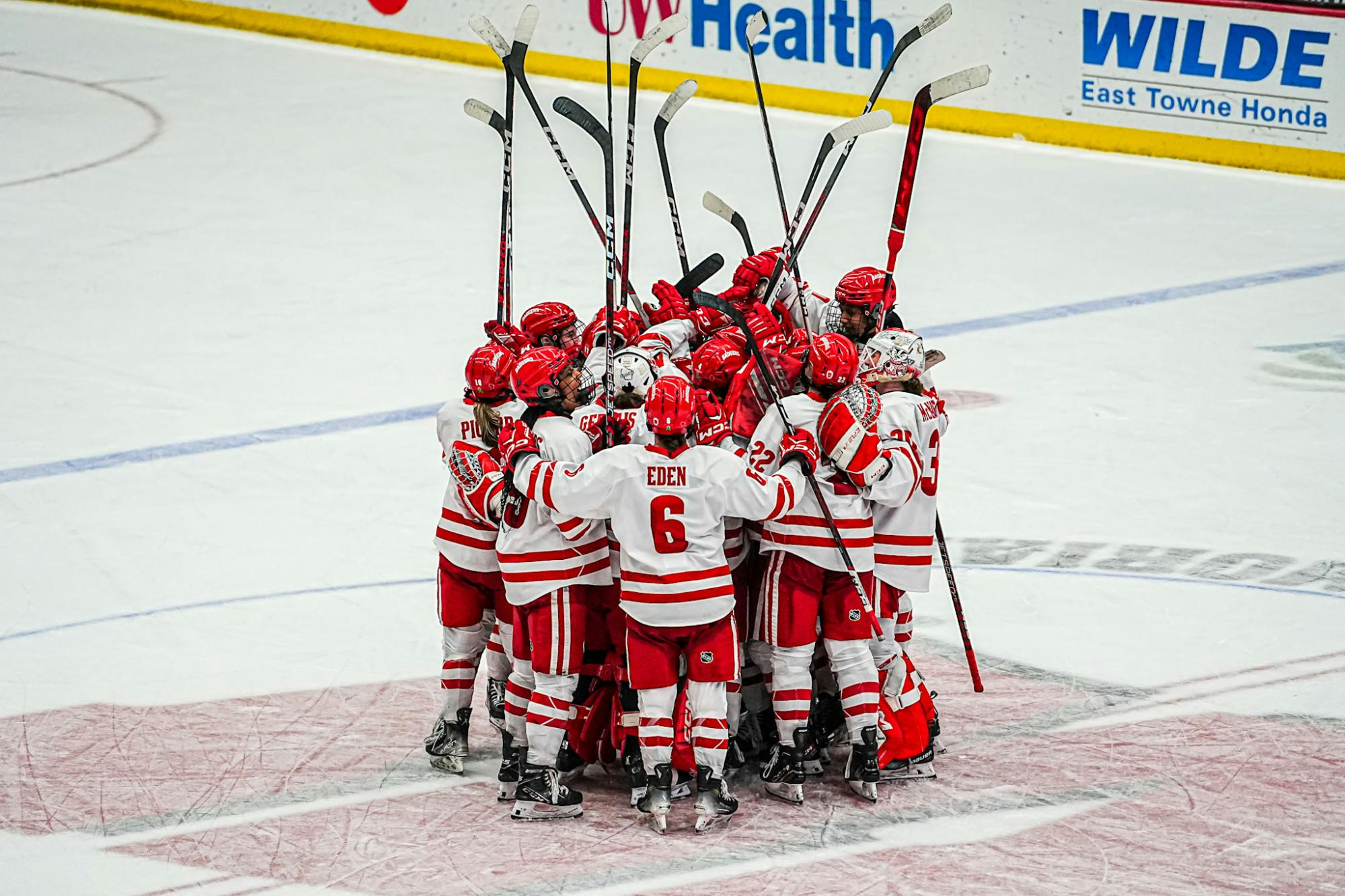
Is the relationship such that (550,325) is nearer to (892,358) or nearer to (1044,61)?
(892,358)

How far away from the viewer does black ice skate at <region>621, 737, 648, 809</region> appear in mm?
4406

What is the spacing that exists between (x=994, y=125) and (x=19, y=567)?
765 cm

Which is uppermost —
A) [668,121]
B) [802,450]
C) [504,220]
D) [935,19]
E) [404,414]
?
[935,19]

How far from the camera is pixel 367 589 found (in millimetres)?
6059

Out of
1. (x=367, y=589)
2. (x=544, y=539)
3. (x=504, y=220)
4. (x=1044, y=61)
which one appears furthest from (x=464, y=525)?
(x=1044, y=61)

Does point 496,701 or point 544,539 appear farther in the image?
point 496,701

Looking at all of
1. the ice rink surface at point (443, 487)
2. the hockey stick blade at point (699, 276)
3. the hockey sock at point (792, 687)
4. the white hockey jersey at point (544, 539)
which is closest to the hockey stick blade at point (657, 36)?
the hockey stick blade at point (699, 276)

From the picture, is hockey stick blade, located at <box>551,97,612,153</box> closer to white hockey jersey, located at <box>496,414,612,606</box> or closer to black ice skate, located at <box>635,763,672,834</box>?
white hockey jersey, located at <box>496,414,612,606</box>

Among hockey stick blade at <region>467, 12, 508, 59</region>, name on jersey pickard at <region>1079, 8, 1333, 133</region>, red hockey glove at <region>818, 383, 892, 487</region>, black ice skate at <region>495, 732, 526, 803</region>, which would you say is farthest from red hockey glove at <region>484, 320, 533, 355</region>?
name on jersey pickard at <region>1079, 8, 1333, 133</region>

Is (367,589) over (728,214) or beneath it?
beneath

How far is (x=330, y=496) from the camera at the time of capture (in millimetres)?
6867

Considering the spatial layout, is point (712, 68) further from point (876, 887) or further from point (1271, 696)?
point (876, 887)

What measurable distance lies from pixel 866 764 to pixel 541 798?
87cm

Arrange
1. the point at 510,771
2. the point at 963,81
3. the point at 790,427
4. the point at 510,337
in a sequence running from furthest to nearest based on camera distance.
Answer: the point at 510,337 → the point at 963,81 → the point at 510,771 → the point at 790,427
